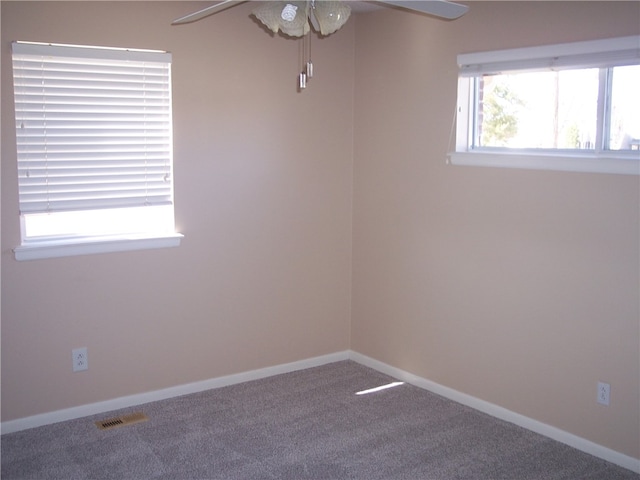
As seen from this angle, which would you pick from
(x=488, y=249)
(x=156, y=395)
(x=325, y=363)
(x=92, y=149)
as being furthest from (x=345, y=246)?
(x=92, y=149)

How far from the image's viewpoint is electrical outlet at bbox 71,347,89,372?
12.4 feet

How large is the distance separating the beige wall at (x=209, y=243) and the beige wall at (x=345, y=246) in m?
0.01

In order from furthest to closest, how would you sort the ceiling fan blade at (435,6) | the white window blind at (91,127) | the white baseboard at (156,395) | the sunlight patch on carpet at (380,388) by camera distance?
1. the sunlight patch on carpet at (380,388)
2. the white baseboard at (156,395)
3. the white window blind at (91,127)
4. the ceiling fan blade at (435,6)

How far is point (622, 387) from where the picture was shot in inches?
128

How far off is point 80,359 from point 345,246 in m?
1.87

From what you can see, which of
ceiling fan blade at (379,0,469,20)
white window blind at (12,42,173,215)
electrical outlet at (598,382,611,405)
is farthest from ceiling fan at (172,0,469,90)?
electrical outlet at (598,382,611,405)

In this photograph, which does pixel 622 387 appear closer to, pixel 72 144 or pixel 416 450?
pixel 416 450

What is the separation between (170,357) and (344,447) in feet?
4.05

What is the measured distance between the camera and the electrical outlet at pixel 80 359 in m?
3.79

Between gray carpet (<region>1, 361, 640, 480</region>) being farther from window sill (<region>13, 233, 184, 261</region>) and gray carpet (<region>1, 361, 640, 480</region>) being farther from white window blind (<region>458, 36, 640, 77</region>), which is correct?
white window blind (<region>458, 36, 640, 77</region>)

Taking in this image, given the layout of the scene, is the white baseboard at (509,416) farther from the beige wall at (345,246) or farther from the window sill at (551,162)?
the window sill at (551,162)

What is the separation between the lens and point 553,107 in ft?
11.7

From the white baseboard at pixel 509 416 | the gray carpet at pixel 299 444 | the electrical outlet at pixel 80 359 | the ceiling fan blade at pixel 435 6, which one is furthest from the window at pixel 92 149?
the ceiling fan blade at pixel 435 6

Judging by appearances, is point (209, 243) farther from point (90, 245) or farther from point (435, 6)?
point (435, 6)
